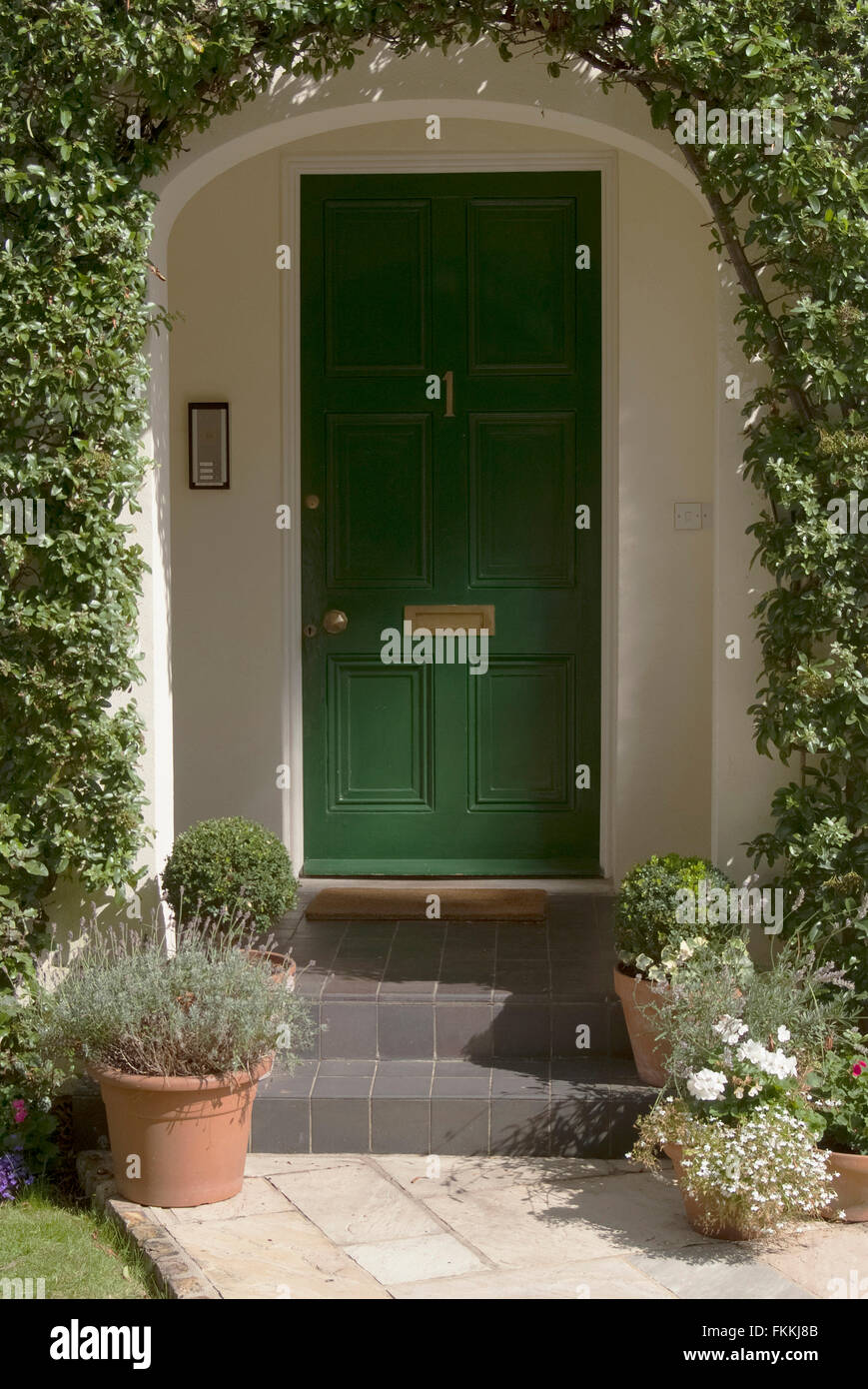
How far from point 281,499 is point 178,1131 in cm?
270

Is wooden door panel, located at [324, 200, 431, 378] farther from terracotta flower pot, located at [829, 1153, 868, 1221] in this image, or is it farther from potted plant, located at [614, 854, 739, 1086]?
terracotta flower pot, located at [829, 1153, 868, 1221]

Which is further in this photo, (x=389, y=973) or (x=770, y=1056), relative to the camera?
(x=389, y=973)

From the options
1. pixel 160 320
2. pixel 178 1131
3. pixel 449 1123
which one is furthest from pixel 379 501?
pixel 178 1131

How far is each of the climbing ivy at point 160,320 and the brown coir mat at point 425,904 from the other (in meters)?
1.07

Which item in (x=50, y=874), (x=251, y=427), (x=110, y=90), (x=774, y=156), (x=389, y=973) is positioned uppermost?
(x=110, y=90)

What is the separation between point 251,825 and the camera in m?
4.50

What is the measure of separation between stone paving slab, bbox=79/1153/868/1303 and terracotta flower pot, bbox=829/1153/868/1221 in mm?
50

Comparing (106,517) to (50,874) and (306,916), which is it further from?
(306,916)

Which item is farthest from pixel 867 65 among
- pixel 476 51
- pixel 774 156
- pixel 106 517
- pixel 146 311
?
pixel 106 517

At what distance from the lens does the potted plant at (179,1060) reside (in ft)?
12.0

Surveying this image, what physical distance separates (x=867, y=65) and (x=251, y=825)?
9.34ft

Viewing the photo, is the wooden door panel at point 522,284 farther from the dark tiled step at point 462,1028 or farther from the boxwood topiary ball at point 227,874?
the dark tiled step at point 462,1028

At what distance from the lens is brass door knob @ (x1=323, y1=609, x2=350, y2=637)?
5637mm

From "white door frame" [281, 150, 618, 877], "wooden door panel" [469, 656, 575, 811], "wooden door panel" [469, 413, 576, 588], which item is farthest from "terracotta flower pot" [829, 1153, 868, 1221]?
"wooden door panel" [469, 413, 576, 588]
